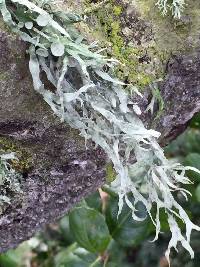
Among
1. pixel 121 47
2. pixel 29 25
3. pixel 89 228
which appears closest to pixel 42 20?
pixel 29 25

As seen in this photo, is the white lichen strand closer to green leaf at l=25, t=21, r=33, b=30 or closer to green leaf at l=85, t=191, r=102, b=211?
green leaf at l=25, t=21, r=33, b=30

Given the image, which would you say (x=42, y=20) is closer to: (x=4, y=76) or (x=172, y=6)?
(x=4, y=76)

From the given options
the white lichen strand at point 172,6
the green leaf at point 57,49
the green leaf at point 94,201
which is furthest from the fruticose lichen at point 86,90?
the green leaf at point 94,201

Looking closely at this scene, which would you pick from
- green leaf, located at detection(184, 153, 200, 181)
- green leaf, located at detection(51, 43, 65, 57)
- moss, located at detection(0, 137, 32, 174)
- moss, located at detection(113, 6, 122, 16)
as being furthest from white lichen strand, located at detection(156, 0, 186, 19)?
green leaf, located at detection(184, 153, 200, 181)

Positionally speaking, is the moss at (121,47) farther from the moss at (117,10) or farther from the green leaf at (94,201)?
the green leaf at (94,201)

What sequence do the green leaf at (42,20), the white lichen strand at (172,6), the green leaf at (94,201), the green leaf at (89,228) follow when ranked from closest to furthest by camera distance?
the green leaf at (42,20), the white lichen strand at (172,6), the green leaf at (89,228), the green leaf at (94,201)

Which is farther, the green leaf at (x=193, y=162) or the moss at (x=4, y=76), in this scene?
the green leaf at (x=193, y=162)

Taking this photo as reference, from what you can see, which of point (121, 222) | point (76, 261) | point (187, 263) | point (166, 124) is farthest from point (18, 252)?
point (166, 124)
